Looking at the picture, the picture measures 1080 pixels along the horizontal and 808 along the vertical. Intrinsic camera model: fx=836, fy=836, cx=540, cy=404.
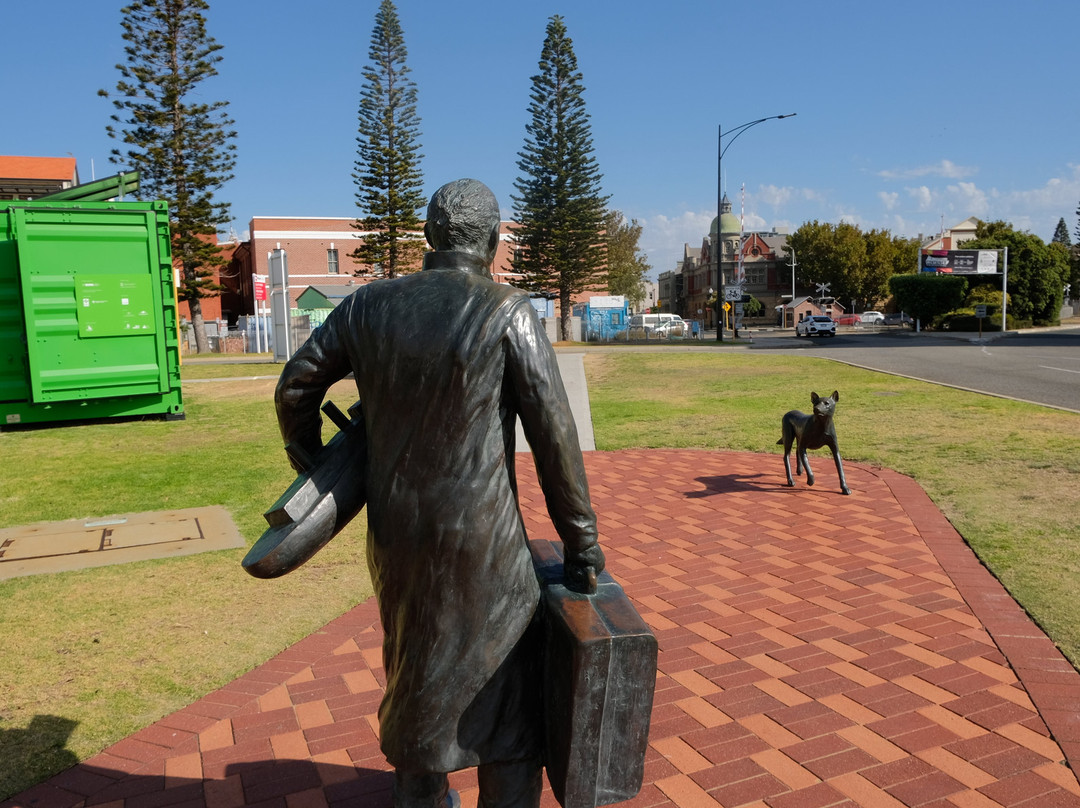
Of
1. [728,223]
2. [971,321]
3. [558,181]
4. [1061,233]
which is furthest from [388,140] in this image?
[1061,233]

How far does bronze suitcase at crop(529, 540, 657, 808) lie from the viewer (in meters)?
1.81

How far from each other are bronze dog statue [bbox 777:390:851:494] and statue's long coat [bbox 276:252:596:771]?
4980 mm

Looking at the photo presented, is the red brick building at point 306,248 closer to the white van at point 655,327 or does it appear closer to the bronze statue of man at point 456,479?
the white van at point 655,327

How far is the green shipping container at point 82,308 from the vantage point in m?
9.93

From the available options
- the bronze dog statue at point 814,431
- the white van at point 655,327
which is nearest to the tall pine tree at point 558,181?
the white van at point 655,327

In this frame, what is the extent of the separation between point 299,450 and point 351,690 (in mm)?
1870

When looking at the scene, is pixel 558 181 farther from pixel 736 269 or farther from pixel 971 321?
pixel 736 269

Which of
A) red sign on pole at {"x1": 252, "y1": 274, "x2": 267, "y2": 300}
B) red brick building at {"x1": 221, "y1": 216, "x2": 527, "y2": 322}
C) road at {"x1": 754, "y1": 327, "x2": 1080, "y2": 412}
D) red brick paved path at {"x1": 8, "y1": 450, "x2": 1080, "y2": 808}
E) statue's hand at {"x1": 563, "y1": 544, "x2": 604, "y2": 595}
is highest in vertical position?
red brick building at {"x1": 221, "y1": 216, "x2": 527, "y2": 322}

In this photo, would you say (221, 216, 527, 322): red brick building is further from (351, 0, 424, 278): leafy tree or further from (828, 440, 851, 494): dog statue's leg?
(828, 440, 851, 494): dog statue's leg

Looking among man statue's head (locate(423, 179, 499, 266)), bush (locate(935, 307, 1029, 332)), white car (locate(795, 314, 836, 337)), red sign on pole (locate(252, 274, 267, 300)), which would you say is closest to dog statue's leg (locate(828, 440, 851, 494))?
man statue's head (locate(423, 179, 499, 266))

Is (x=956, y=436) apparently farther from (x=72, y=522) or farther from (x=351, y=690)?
(x=72, y=522)

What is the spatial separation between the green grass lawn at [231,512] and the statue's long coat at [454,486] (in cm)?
186

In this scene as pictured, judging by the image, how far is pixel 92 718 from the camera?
3.33 metres

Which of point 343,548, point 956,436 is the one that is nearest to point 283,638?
point 343,548
